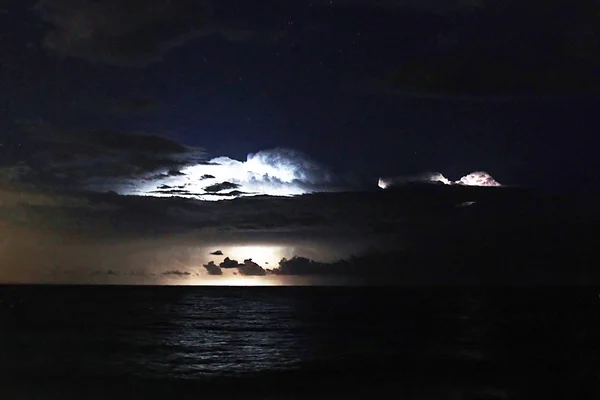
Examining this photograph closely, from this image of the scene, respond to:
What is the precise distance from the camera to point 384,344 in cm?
5903

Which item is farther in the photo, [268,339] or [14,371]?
[268,339]

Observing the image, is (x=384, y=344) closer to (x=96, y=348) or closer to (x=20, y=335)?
(x=96, y=348)

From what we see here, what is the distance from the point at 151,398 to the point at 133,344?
2799cm

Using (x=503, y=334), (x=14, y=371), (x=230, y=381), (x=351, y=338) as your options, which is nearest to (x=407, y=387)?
(x=230, y=381)

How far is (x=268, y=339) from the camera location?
66.8 metres

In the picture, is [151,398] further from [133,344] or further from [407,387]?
[133,344]

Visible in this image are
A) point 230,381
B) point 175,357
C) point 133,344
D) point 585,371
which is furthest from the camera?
point 133,344

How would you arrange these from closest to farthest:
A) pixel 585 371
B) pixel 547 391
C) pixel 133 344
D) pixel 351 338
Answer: pixel 547 391 < pixel 585 371 < pixel 133 344 < pixel 351 338

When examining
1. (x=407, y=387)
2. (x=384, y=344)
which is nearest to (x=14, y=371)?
(x=407, y=387)

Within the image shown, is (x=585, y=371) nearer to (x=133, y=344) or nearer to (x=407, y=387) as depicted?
(x=407, y=387)

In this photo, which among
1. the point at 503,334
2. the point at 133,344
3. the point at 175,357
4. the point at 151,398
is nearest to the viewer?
the point at 151,398

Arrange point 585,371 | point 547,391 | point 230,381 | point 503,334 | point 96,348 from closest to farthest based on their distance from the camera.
A: point 547,391
point 230,381
point 585,371
point 96,348
point 503,334

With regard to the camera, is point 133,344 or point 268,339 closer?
point 133,344

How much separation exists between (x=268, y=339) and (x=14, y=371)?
31753 millimetres
